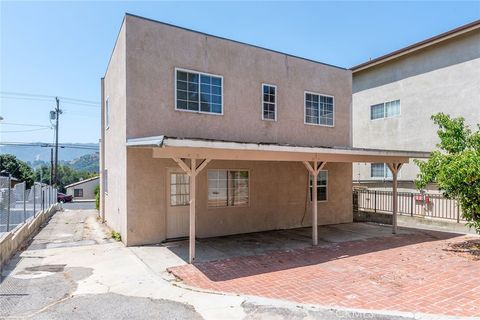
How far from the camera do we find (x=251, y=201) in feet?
40.0

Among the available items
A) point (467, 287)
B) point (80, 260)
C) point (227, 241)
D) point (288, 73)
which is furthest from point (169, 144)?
point (288, 73)

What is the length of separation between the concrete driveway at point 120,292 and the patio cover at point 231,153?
1.49 m

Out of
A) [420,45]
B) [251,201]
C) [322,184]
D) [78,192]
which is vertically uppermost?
[420,45]

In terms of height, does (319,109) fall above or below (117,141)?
above

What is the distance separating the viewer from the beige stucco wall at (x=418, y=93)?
15.0 meters

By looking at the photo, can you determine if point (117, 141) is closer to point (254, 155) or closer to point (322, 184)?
point (254, 155)

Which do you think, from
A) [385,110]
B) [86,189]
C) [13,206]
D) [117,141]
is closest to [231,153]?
[117,141]

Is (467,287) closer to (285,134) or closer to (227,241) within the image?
(227,241)

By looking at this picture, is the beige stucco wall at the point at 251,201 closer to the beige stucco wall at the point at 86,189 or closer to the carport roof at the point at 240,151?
the carport roof at the point at 240,151

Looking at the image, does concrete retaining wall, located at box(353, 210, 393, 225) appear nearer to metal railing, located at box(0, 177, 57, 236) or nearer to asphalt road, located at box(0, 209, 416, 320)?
asphalt road, located at box(0, 209, 416, 320)

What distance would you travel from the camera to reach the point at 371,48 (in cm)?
2281

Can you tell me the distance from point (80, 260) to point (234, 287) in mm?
4387

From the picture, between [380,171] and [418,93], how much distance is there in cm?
498

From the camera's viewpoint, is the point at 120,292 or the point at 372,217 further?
the point at 372,217
